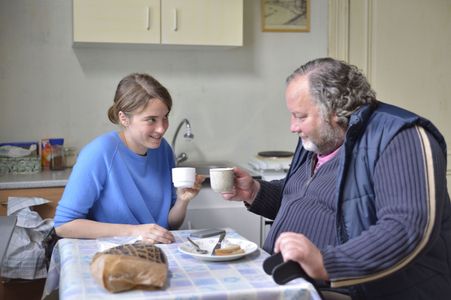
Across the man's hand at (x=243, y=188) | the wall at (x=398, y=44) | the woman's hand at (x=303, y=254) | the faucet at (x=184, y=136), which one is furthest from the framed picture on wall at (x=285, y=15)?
the woman's hand at (x=303, y=254)

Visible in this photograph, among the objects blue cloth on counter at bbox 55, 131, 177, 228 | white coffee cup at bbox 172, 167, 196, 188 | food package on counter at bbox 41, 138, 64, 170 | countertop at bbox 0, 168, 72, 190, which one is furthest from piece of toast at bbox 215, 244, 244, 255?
food package on counter at bbox 41, 138, 64, 170

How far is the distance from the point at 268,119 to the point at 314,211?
1.93 meters

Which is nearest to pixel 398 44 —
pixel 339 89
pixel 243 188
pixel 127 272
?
pixel 243 188

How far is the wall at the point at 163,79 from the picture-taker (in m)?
3.29

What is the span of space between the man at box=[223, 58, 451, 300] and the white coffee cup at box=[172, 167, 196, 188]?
1.06ft

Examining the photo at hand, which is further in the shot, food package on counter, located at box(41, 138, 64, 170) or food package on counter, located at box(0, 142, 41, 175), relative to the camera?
food package on counter, located at box(41, 138, 64, 170)

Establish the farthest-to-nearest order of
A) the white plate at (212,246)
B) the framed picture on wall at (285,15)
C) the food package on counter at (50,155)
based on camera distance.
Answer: the framed picture on wall at (285,15), the food package on counter at (50,155), the white plate at (212,246)

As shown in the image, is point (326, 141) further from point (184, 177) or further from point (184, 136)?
point (184, 136)

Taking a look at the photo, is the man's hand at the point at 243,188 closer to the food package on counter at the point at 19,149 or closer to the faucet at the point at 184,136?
the faucet at the point at 184,136

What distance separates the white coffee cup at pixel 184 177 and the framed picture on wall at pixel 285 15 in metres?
1.89

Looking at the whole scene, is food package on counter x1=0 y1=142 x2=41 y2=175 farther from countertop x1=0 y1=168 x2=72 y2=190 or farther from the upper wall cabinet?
the upper wall cabinet

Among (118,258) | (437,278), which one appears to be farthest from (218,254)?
(437,278)

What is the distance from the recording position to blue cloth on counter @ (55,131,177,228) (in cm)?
204

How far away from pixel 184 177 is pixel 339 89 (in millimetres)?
583
